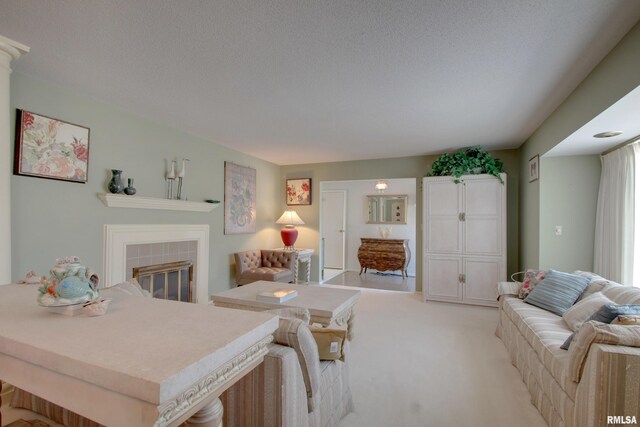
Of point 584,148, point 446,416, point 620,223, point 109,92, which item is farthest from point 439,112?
point 109,92

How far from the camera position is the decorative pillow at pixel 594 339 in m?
1.45

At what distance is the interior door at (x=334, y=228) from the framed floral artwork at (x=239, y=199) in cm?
316

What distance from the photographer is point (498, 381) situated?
2404 millimetres

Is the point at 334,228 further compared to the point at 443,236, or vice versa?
the point at 334,228

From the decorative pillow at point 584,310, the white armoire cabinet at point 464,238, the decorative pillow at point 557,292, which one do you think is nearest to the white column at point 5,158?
the decorative pillow at point 584,310

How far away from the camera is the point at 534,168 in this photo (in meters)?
3.85

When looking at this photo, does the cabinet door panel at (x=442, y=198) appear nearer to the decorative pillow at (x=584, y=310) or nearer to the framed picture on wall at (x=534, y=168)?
the framed picture on wall at (x=534, y=168)

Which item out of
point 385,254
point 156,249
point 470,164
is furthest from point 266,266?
point 470,164

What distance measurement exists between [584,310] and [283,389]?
2229 mm

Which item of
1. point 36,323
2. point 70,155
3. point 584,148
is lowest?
point 36,323

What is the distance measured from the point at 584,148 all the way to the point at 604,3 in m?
2.08

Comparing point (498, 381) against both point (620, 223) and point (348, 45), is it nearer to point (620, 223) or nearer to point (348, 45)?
point (620, 223)

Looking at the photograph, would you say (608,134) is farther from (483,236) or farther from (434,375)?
(434,375)

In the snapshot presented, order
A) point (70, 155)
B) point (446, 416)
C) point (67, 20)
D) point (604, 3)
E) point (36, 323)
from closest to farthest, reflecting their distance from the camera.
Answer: point (36, 323) < point (604, 3) < point (67, 20) < point (446, 416) < point (70, 155)
